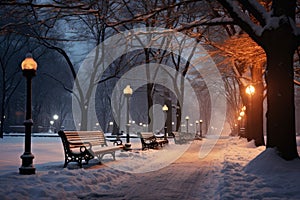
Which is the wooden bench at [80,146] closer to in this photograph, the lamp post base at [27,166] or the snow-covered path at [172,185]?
the lamp post base at [27,166]

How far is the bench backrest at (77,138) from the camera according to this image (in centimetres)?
1092

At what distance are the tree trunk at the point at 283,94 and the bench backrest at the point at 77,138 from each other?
6.44m

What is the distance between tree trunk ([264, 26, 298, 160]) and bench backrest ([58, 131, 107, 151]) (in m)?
6.44

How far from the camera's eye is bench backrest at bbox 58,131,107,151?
10.9 meters

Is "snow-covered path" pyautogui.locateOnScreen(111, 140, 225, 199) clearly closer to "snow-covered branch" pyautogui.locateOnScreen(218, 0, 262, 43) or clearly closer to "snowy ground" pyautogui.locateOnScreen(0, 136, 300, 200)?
"snowy ground" pyautogui.locateOnScreen(0, 136, 300, 200)

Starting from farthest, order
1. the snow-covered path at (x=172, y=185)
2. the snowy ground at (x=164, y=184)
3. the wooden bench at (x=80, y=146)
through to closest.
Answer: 1. the wooden bench at (x=80, y=146)
2. the snow-covered path at (x=172, y=185)
3. the snowy ground at (x=164, y=184)

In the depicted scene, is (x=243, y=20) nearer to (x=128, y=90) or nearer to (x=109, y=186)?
(x=109, y=186)

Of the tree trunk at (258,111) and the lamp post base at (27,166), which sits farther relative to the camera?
the tree trunk at (258,111)

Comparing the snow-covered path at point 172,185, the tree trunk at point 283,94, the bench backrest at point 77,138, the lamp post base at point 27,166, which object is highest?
the tree trunk at point 283,94

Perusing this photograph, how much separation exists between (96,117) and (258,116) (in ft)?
182

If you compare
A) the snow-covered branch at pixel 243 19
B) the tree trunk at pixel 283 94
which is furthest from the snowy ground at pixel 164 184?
the snow-covered branch at pixel 243 19

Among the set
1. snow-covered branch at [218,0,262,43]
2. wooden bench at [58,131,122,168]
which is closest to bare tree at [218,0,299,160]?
snow-covered branch at [218,0,262,43]

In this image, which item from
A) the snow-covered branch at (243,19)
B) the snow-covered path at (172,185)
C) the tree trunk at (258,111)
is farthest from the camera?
the tree trunk at (258,111)

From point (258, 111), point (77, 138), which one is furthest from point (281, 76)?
point (258, 111)
